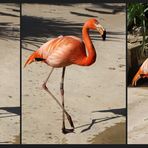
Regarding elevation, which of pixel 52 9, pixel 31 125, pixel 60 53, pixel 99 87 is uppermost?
pixel 52 9

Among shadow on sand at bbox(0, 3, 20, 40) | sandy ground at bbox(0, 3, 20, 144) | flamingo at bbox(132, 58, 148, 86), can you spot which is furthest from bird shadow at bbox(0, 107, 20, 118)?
flamingo at bbox(132, 58, 148, 86)

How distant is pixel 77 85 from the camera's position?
6.73m

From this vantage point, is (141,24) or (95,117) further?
(141,24)

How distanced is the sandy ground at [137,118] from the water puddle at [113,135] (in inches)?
3.5

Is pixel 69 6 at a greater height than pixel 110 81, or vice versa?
pixel 69 6

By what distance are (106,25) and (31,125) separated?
5.19 feet

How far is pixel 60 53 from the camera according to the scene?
6.65m

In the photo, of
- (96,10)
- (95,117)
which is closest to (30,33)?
(96,10)

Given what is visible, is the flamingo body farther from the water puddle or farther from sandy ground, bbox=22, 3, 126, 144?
the water puddle

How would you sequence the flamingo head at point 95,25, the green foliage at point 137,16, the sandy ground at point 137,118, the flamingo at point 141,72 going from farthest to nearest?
1. the green foliage at point 137,16
2. the flamingo at point 141,72
3. the sandy ground at point 137,118
4. the flamingo head at point 95,25

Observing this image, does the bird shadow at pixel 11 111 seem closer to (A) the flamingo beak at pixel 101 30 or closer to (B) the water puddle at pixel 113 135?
(B) the water puddle at pixel 113 135

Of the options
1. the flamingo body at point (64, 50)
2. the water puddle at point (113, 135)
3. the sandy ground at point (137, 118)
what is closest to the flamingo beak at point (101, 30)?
the flamingo body at point (64, 50)

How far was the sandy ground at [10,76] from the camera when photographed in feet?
21.9

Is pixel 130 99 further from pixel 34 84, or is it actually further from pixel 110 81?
pixel 34 84
